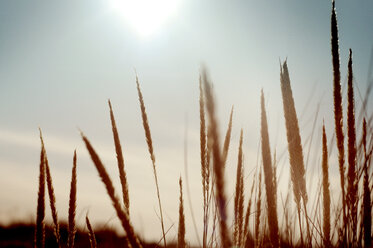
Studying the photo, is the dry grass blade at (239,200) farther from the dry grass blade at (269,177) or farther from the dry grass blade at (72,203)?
the dry grass blade at (72,203)

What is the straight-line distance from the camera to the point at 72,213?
50.5 inches

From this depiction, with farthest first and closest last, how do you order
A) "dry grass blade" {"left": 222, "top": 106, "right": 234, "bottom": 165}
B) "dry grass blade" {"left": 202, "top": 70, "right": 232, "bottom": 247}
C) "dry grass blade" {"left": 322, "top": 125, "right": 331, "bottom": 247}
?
"dry grass blade" {"left": 222, "top": 106, "right": 234, "bottom": 165} < "dry grass blade" {"left": 322, "top": 125, "right": 331, "bottom": 247} < "dry grass blade" {"left": 202, "top": 70, "right": 232, "bottom": 247}

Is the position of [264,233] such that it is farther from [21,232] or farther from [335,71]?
[21,232]

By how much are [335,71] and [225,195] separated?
80 cm

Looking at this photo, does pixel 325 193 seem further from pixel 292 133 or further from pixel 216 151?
pixel 216 151

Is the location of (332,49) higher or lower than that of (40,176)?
higher

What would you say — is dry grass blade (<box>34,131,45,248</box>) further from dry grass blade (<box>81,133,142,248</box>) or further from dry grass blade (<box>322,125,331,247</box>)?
dry grass blade (<box>322,125,331,247</box>)

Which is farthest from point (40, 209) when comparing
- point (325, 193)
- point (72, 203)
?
point (325, 193)

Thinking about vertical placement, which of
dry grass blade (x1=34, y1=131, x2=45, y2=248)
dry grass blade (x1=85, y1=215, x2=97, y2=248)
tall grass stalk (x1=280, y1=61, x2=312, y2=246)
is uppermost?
tall grass stalk (x1=280, y1=61, x2=312, y2=246)

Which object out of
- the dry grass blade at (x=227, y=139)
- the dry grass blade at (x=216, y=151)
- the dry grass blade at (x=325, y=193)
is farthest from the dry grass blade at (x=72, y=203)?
the dry grass blade at (x=325, y=193)

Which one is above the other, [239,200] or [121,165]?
[121,165]

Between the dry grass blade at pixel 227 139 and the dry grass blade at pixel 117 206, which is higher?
the dry grass blade at pixel 227 139

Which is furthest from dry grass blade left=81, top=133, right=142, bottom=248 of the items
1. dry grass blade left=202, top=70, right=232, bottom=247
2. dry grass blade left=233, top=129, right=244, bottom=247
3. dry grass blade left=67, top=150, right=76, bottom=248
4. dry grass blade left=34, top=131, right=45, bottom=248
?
dry grass blade left=233, top=129, right=244, bottom=247

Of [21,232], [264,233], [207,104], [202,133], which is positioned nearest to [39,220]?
[202,133]
